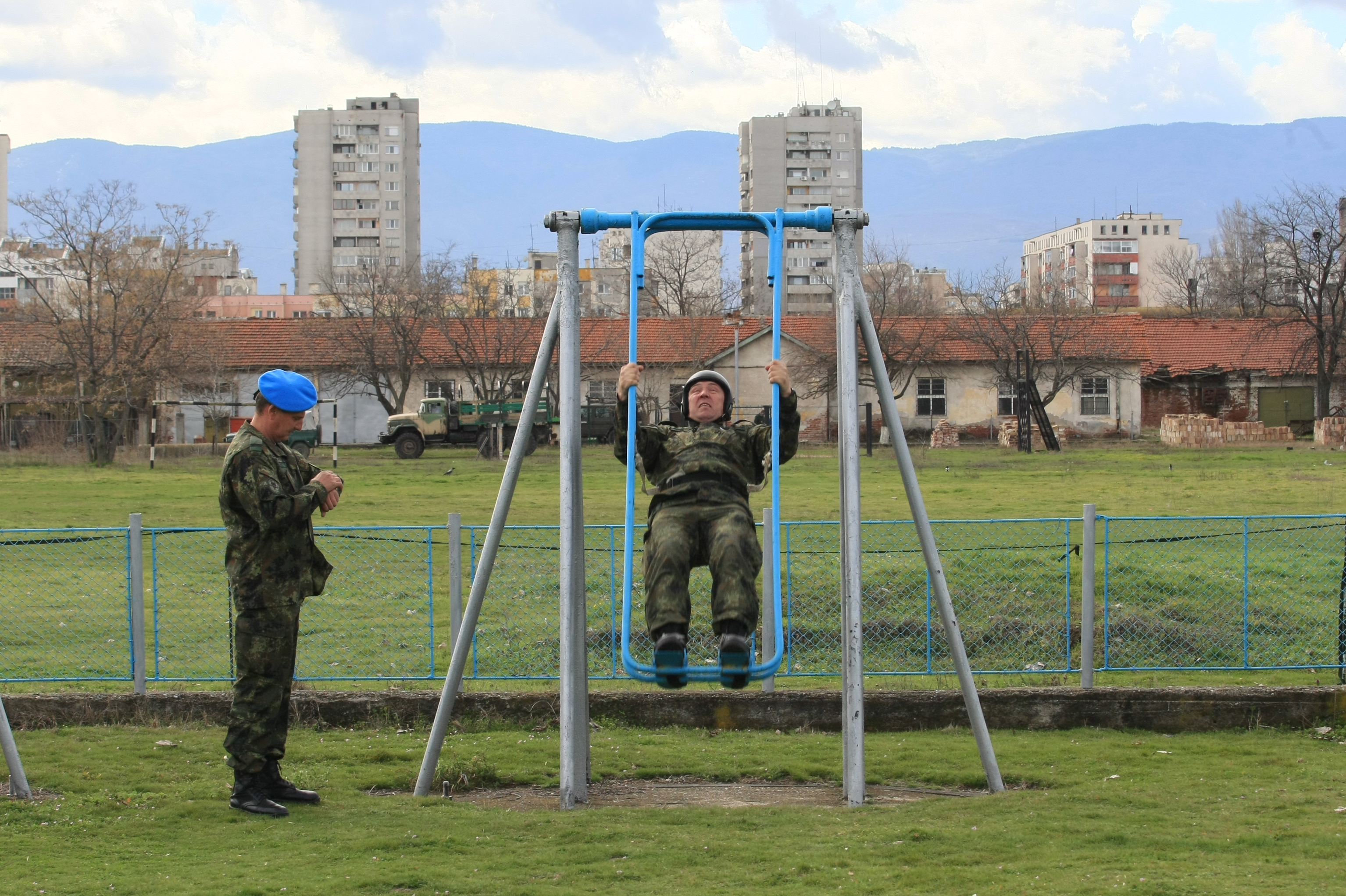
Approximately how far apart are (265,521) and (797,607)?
21.5ft

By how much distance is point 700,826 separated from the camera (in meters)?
6.06

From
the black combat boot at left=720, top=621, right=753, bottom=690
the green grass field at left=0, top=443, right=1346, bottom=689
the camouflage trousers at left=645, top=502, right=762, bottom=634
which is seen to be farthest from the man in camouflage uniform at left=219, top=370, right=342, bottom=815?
the green grass field at left=0, top=443, right=1346, bottom=689

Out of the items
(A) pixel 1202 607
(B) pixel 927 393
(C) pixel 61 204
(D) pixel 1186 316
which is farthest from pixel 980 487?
(D) pixel 1186 316

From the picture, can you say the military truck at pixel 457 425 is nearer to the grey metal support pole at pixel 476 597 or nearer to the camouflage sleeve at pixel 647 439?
the grey metal support pole at pixel 476 597

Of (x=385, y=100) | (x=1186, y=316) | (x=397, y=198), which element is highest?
(x=385, y=100)

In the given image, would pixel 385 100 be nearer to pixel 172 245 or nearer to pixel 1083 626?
pixel 172 245

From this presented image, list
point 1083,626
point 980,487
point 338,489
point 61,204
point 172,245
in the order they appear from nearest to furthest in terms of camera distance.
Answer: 1. point 338,489
2. point 1083,626
3. point 980,487
4. point 61,204
5. point 172,245

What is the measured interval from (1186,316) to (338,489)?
2199 inches

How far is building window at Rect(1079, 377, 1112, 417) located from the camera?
1919 inches

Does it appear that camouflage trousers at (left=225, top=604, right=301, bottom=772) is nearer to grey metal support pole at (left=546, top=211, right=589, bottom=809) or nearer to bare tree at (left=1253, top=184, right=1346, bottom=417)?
grey metal support pole at (left=546, top=211, right=589, bottom=809)

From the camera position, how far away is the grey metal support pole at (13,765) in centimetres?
629

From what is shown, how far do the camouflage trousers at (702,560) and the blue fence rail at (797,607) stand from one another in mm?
3326

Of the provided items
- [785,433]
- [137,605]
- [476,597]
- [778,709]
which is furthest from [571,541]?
[137,605]

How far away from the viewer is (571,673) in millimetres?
6570
